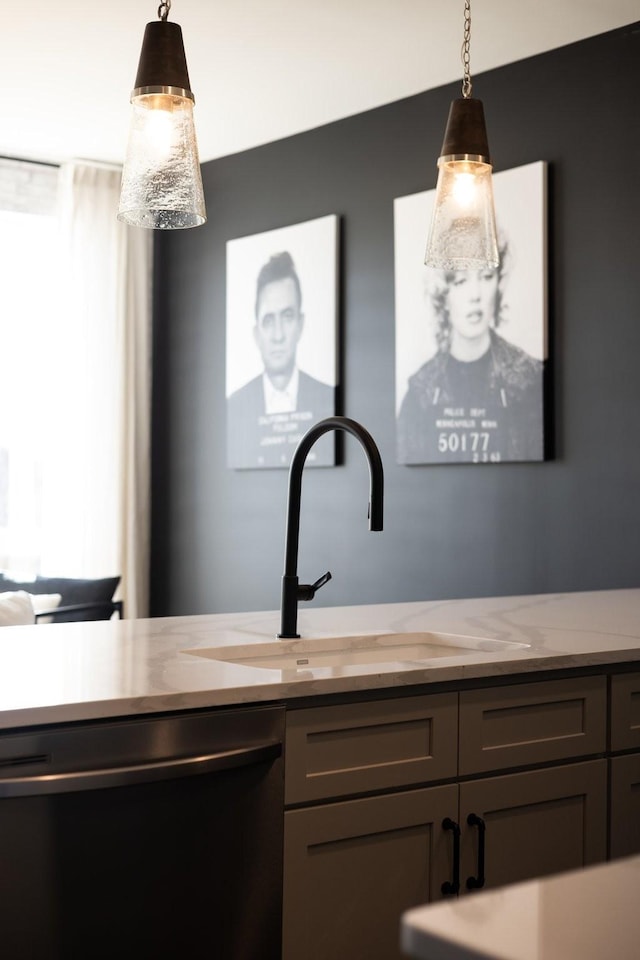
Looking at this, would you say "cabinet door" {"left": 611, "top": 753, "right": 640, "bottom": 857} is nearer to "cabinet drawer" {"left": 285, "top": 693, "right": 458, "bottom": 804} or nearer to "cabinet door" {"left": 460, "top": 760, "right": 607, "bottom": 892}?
"cabinet door" {"left": 460, "top": 760, "right": 607, "bottom": 892}

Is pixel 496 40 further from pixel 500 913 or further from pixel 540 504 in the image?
pixel 500 913

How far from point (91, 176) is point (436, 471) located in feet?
8.37

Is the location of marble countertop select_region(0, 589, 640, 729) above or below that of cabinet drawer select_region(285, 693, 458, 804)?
above

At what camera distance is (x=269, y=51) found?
432 centimetres

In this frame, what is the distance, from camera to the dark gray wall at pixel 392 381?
156 inches

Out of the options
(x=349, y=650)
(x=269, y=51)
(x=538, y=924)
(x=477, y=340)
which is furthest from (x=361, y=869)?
(x=269, y=51)

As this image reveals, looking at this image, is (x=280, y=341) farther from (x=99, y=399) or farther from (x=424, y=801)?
(x=424, y=801)

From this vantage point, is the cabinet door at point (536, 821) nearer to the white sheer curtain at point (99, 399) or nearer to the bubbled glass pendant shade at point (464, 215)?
the bubbled glass pendant shade at point (464, 215)

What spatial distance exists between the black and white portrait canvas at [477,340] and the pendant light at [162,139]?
2274mm

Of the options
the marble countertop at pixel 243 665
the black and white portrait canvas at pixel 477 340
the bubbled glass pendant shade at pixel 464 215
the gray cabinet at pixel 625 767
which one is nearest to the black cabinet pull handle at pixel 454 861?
the marble countertop at pixel 243 665

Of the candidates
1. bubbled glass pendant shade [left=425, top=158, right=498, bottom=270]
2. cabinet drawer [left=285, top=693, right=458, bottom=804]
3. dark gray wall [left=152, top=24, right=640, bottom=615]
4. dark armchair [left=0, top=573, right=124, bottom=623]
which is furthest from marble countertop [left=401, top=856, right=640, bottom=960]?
dark armchair [left=0, top=573, right=124, bottom=623]

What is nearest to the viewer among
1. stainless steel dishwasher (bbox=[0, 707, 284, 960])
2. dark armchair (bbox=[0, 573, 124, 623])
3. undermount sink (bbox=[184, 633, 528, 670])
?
stainless steel dishwasher (bbox=[0, 707, 284, 960])

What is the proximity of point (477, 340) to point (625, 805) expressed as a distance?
2.45m

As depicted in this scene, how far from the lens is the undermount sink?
2.20 metres
